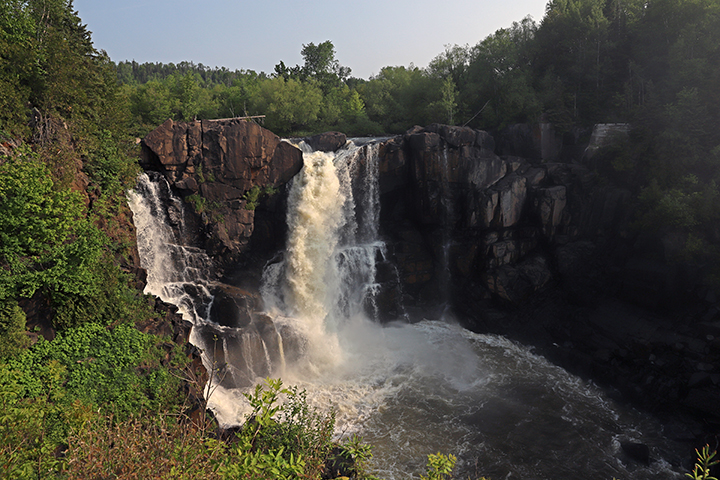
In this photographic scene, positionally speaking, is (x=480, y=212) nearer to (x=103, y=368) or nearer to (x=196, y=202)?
(x=196, y=202)

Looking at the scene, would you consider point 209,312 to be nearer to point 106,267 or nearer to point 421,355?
point 106,267

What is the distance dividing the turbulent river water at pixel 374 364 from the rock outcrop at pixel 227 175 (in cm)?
111

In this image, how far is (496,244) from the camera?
2794 cm

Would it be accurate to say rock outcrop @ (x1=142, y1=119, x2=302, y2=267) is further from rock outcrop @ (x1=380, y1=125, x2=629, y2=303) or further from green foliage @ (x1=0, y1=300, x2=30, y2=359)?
green foliage @ (x1=0, y1=300, x2=30, y2=359)

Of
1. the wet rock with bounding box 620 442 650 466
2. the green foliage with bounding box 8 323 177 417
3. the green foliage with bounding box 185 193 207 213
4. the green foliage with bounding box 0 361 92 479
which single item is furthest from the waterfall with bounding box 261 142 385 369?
the wet rock with bounding box 620 442 650 466

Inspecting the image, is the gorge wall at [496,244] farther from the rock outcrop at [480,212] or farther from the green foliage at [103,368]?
the green foliage at [103,368]

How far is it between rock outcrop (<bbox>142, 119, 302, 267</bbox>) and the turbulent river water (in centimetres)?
111

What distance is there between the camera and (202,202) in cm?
2498

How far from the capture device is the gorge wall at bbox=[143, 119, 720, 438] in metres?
22.4

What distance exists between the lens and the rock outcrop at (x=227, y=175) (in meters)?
Result: 24.2

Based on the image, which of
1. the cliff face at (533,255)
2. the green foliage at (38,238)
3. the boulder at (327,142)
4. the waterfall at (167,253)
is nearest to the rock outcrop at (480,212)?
the cliff face at (533,255)

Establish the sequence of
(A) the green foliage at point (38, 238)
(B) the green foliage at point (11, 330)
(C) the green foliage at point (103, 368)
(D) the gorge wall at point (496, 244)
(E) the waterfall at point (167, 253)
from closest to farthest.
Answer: (B) the green foliage at point (11, 330) < (C) the green foliage at point (103, 368) < (A) the green foliage at point (38, 238) < (E) the waterfall at point (167, 253) < (D) the gorge wall at point (496, 244)

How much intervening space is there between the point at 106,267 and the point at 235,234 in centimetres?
920

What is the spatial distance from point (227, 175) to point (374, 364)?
14951mm
